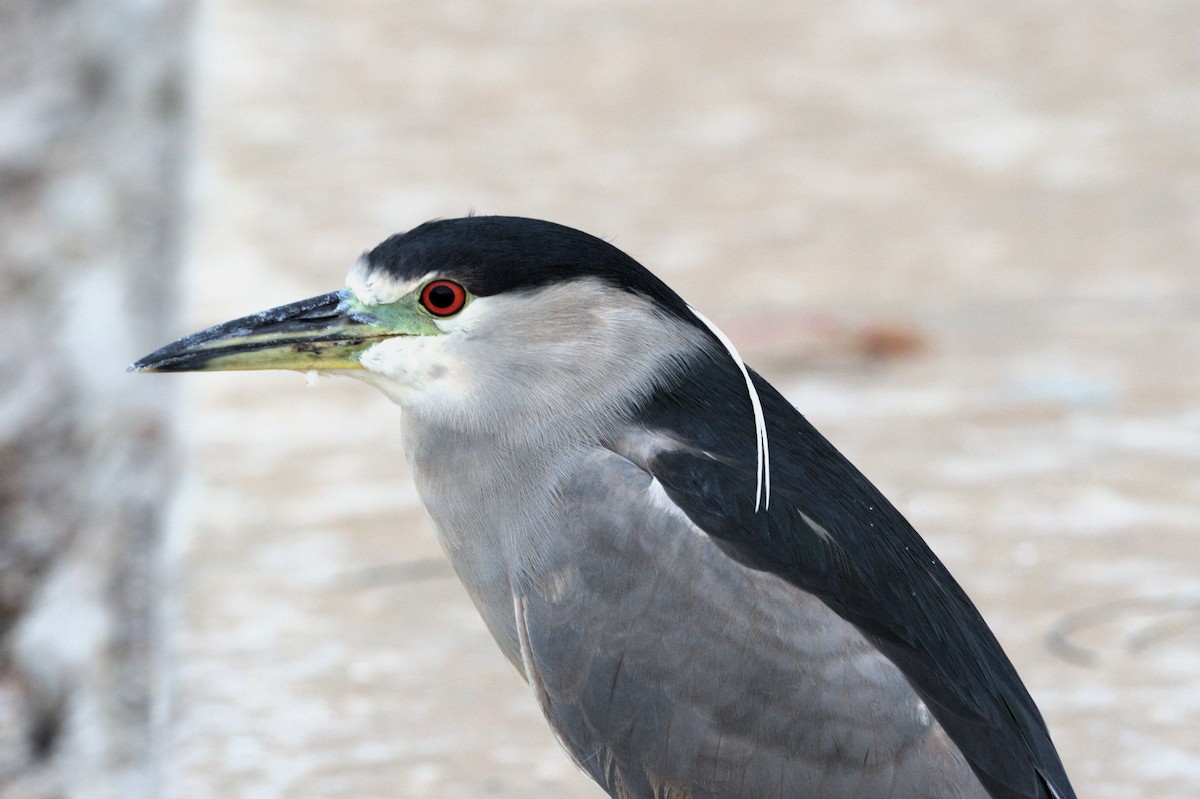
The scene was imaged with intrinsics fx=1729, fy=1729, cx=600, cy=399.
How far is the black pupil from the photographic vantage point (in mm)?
2807

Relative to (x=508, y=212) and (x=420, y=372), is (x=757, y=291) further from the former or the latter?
(x=420, y=372)

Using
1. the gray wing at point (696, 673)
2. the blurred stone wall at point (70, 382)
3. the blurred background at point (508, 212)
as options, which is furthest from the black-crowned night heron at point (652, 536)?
the blurred stone wall at point (70, 382)

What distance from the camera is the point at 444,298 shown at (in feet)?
9.24

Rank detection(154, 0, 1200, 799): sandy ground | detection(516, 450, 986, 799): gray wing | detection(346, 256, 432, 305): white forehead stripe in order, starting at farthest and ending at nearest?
detection(154, 0, 1200, 799): sandy ground < detection(346, 256, 432, 305): white forehead stripe < detection(516, 450, 986, 799): gray wing

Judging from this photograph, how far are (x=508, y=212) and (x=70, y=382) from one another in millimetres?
3618

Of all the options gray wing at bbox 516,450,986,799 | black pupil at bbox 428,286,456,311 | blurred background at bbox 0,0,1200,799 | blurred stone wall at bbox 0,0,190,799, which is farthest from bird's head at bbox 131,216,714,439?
blurred stone wall at bbox 0,0,190,799

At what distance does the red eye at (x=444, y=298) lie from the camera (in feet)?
9.20

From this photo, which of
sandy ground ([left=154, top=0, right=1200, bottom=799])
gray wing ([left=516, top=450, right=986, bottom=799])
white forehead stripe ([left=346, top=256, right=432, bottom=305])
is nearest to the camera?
gray wing ([left=516, top=450, right=986, bottom=799])

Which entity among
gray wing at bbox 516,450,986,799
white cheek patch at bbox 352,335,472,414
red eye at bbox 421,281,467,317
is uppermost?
red eye at bbox 421,281,467,317

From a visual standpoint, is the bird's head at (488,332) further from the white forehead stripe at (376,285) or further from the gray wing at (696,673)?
the gray wing at (696,673)

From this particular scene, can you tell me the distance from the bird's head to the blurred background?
1.30 m

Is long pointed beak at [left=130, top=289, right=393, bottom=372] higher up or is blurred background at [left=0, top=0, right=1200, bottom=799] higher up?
blurred background at [left=0, top=0, right=1200, bottom=799]

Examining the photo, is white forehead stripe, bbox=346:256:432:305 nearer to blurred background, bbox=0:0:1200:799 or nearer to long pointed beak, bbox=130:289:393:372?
long pointed beak, bbox=130:289:393:372

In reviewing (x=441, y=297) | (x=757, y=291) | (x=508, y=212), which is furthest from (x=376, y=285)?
(x=508, y=212)
